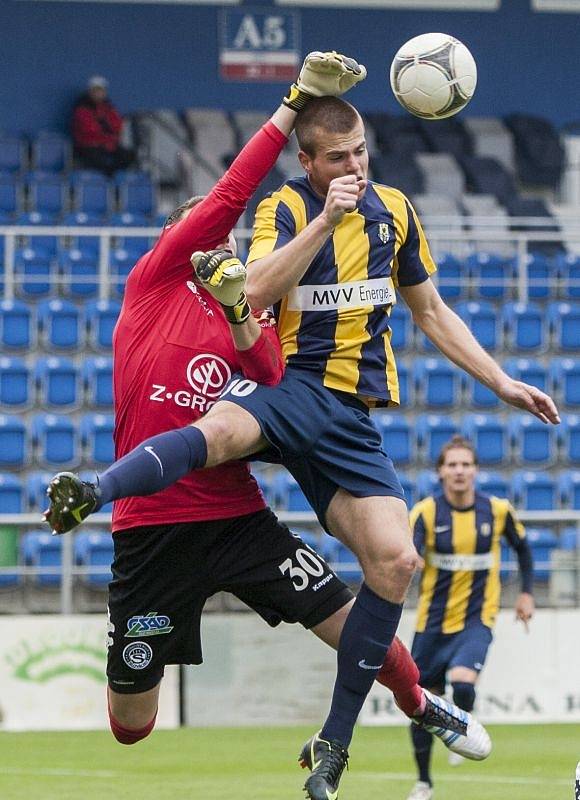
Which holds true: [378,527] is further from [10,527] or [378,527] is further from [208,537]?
[10,527]

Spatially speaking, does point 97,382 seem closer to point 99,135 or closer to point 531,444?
point 531,444

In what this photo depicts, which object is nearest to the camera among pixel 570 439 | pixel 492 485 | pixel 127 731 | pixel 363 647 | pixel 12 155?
pixel 363 647

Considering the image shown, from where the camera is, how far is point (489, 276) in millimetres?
18141

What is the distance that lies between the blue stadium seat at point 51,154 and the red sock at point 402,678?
13.9 m

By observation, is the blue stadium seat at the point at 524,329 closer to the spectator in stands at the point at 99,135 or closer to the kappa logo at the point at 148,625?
the spectator in stands at the point at 99,135

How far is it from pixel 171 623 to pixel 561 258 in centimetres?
1345

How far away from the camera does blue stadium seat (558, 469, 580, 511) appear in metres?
15.7

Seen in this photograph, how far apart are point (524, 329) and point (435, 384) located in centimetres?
134

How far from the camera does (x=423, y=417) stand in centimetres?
1603

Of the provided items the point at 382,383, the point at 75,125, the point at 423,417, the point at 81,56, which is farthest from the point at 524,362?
the point at 382,383

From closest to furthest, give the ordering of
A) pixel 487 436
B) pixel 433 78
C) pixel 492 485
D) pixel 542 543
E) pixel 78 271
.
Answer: pixel 433 78 → pixel 542 543 → pixel 492 485 → pixel 487 436 → pixel 78 271

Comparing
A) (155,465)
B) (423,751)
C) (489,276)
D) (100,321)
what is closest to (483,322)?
(489,276)

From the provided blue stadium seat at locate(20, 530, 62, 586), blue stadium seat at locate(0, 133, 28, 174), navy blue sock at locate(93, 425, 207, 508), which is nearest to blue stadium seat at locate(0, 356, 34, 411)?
blue stadium seat at locate(20, 530, 62, 586)

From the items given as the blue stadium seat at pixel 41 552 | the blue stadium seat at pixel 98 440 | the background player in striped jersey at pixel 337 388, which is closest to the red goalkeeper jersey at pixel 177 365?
the background player in striped jersey at pixel 337 388
